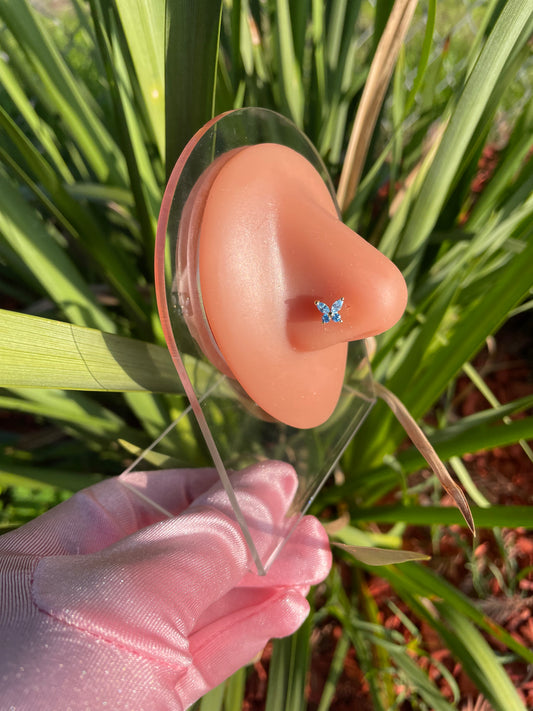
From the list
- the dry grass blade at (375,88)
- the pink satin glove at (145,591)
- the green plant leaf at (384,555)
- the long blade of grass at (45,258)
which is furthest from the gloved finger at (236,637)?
the dry grass blade at (375,88)

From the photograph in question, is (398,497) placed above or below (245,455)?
below

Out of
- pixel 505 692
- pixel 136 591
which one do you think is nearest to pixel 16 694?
pixel 136 591

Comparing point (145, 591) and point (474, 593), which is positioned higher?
point (145, 591)

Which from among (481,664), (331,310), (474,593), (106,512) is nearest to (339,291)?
(331,310)

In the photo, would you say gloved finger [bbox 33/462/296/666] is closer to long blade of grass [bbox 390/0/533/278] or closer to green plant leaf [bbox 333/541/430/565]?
green plant leaf [bbox 333/541/430/565]

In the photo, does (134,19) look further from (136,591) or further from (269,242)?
(136,591)

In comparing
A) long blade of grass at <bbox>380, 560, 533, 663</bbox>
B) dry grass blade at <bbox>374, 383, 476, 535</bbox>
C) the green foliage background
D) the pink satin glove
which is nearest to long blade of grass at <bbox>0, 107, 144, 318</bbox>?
the green foliage background

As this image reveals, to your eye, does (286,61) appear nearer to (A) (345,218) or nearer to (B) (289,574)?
(A) (345,218)
